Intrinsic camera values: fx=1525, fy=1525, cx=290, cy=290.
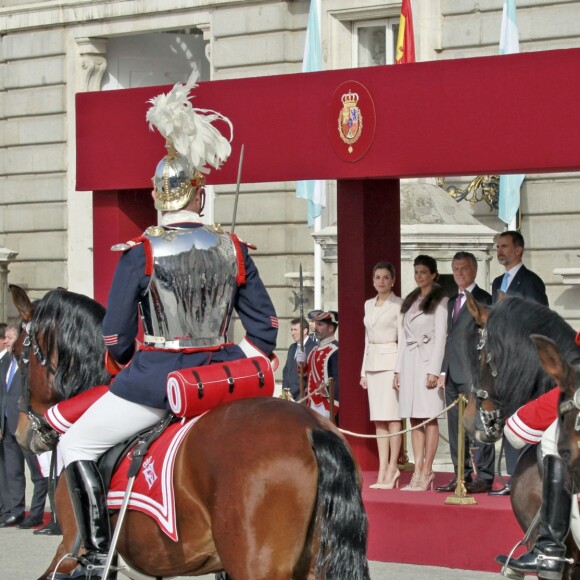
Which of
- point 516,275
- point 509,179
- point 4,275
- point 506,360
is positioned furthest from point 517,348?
point 4,275

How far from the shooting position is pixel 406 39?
60.4 ft

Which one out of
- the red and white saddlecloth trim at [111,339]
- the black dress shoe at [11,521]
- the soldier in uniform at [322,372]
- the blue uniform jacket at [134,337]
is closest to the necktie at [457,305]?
the soldier in uniform at [322,372]

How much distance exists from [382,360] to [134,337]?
4093mm

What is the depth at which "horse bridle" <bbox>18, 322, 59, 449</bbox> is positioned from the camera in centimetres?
730

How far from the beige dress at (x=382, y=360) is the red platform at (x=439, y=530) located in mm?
→ 687

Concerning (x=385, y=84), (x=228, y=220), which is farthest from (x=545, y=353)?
(x=228, y=220)

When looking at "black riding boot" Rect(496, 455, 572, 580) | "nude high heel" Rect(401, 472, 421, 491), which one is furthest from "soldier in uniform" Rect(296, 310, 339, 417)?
"black riding boot" Rect(496, 455, 572, 580)

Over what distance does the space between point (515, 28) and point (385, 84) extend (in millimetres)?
8628

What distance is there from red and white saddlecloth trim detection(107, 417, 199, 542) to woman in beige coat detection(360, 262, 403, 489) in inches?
165

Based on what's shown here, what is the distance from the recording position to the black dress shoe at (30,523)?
38.0ft

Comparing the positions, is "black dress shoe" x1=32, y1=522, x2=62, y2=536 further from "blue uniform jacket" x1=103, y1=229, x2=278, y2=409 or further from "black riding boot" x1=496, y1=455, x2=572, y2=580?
"black riding boot" x1=496, y1=455, x2=572, y2=580

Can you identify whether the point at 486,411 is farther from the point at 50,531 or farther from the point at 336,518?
the point at 50,531

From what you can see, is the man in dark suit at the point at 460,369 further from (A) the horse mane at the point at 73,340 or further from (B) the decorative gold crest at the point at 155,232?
(B) the decorative gold crest at the point at 155,232

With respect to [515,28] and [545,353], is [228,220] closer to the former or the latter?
[515,28]
